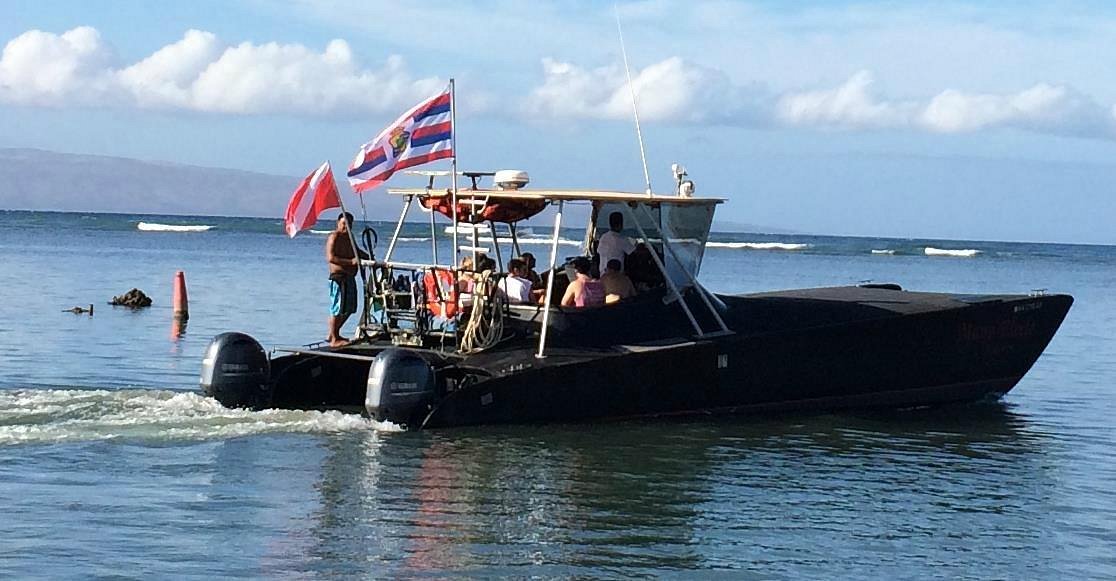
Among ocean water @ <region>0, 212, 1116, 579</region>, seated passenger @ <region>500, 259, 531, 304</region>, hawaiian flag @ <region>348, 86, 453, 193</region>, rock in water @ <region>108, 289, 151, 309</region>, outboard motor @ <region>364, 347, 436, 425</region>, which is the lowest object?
ocean water @ <region>0, 212, 1116, 579</region>

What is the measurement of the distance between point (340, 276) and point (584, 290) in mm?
2619

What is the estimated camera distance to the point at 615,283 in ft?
52.4

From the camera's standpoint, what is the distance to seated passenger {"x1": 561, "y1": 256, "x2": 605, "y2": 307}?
623 inches

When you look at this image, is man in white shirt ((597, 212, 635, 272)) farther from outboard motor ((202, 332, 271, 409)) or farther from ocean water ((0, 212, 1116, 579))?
outboard motor ((202, 332, 271, 409))

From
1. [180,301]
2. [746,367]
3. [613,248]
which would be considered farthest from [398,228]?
[180,301]

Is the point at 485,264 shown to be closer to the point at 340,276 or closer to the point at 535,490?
the point at 340,276

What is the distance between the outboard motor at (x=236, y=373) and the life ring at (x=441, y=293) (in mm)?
1713

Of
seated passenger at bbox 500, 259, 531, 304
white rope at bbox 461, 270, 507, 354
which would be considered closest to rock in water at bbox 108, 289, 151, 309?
seated passenger at bbox 500, 259, 531, 304

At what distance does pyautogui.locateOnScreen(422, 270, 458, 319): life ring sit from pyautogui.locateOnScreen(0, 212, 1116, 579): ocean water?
1.32m

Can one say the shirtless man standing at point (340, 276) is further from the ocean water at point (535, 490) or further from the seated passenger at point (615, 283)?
the seated passenger at point (615, 283)

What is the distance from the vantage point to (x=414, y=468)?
13148 millimetres

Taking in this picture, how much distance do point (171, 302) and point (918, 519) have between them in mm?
22189

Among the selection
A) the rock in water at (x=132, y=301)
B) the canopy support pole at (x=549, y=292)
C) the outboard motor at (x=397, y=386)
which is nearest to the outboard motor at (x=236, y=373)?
the outboard motor at (x=397, y=386)

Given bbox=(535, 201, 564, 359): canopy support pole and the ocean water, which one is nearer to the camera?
the ocean water
